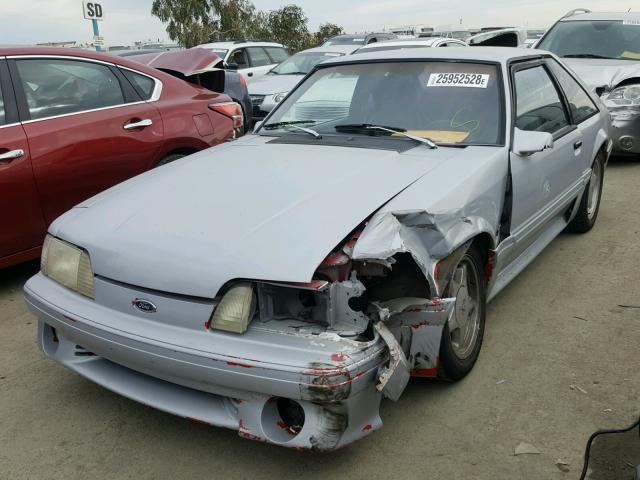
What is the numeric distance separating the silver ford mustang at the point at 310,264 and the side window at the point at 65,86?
4.72 feet

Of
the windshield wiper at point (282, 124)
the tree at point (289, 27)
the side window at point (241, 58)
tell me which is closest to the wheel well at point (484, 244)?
the windshield wiper at point (282, 124)

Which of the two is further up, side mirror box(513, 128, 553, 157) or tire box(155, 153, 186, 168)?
side mirror box(513, 128, 553, 157)

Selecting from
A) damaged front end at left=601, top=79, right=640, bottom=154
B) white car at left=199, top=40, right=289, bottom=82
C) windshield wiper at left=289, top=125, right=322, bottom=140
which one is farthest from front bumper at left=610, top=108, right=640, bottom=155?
white car at left=199, top=40, right=289, bottom=82

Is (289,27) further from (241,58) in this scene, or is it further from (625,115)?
(625,115)

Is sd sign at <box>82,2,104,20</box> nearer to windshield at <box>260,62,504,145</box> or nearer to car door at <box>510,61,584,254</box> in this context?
windshield at <box>260,62,504,145</box>

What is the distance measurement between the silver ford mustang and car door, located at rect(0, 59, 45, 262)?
46.4 inches

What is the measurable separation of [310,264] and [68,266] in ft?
3.83

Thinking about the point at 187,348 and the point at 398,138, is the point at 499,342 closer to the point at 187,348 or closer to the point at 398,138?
the point at 398,138

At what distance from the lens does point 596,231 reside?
208 inches

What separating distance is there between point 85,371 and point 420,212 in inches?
60.7

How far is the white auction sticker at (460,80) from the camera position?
363 cm

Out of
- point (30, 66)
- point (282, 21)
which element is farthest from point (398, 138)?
point (282, 21)

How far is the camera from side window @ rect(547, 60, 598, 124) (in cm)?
450

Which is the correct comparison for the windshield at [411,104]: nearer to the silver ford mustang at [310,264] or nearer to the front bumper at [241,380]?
the silver ford mustang at [310,264]
